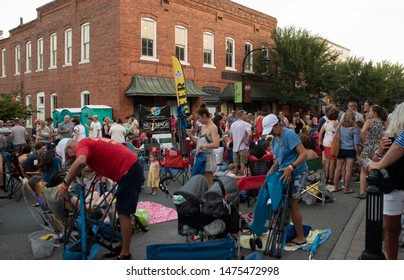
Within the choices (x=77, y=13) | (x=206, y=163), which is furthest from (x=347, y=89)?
(x=206, y=163)

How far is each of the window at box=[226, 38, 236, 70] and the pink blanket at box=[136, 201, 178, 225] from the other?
17.6 m

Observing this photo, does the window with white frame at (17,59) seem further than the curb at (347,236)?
Yes

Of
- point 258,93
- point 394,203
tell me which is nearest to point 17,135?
point 394,203

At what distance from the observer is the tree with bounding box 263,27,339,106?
2403cm

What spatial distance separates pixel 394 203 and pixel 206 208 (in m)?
1.82

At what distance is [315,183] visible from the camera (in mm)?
7109

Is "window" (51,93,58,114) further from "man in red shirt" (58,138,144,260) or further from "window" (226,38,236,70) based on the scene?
"man in red shirt" (58,138,144,260)

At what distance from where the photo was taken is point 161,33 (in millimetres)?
19109

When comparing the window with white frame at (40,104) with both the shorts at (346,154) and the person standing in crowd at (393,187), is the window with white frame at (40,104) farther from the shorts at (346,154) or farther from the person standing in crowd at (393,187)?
the person standing in crowd at (393,187)

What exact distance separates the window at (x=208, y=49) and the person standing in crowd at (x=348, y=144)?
1473cm

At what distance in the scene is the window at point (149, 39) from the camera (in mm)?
18391

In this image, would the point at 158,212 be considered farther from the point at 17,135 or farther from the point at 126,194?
the point at 17,135

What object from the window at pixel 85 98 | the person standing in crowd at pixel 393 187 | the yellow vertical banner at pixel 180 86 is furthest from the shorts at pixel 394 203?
the window at pixel 85 98

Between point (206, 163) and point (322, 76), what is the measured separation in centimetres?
2011
